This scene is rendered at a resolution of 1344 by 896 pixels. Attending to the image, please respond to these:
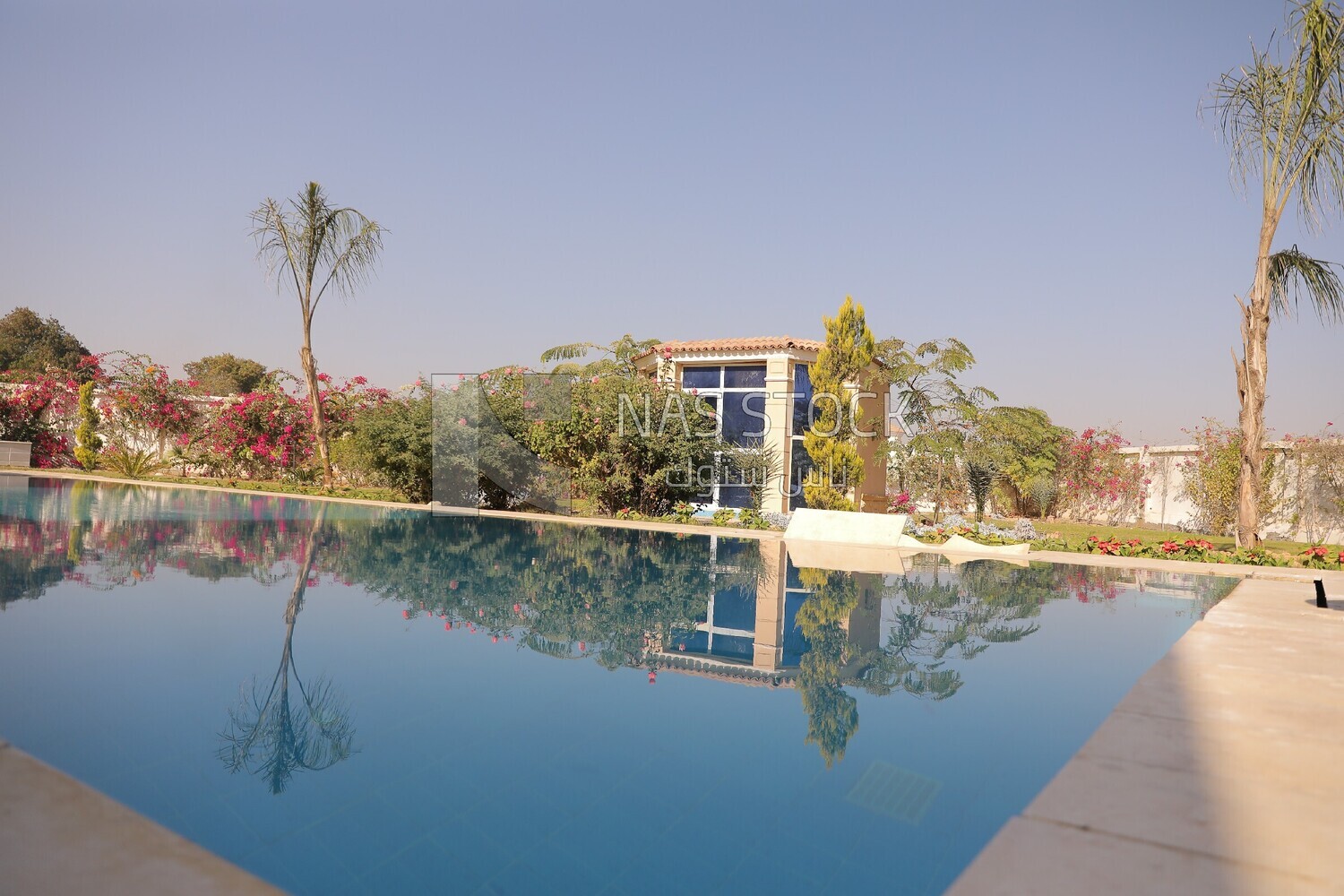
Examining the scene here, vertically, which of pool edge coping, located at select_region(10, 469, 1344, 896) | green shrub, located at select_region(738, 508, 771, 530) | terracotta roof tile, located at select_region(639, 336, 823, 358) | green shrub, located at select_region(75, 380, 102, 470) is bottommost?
pool edge coping, located at select_region(10, 469, 1344, 896)

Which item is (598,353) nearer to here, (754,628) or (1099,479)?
(1099,479)

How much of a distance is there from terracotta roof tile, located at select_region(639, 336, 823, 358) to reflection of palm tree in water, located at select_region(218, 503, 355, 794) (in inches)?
580

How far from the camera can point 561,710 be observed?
4.63 metres

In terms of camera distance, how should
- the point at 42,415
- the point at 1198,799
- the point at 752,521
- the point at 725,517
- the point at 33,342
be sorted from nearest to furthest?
1. the point at 1198,799
2. the point at 752,521
3. the point at 725,517
4. the point at 42,415
5. the point at 33,342

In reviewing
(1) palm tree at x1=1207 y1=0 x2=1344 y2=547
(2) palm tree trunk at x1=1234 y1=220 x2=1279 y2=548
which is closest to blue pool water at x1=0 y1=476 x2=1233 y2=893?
(2) palm tree trunk at x1=1234 y1=220 x2=1279 y2=548

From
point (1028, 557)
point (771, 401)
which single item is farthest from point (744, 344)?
point (1028, 557)

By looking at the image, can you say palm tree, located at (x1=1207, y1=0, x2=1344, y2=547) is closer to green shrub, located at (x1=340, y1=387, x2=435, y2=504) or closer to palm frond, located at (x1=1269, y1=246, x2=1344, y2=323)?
palm frond, located at (x1=1269, y1=246, x2=1344, y2=323)

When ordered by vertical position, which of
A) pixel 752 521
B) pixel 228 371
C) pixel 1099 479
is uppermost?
pixel 228 371

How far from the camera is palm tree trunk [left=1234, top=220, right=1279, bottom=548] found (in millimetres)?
12531

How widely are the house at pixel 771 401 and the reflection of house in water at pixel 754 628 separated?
742 centimetres

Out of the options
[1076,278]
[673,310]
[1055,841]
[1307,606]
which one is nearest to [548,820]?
[1055,841]

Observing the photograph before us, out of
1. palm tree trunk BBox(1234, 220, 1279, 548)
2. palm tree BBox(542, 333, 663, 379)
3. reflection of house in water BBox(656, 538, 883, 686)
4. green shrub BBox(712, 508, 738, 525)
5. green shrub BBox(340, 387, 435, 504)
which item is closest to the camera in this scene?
reflection of house in water BBox(656, 538, 883, 686)

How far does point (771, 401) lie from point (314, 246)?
1275 centimetres

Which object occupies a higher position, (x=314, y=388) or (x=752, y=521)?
(x=314, y=388)
